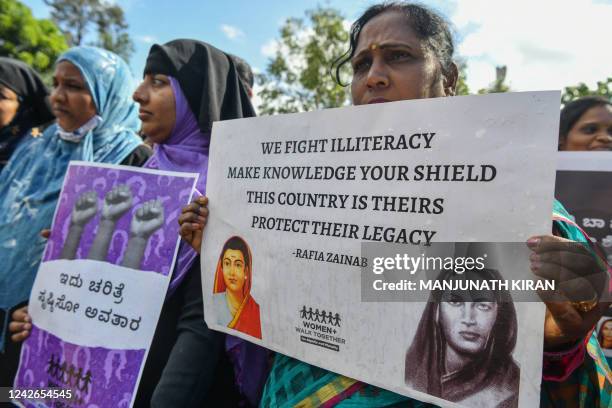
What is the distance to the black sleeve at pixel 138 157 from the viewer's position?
6.61ft

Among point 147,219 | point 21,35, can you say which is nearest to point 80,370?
point 147,219

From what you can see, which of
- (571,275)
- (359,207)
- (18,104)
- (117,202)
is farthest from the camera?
(18,104)

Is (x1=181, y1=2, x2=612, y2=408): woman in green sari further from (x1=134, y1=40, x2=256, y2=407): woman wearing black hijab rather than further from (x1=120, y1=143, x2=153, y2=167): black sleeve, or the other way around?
(x1=120, y1=143, x2=153, y2=167): black sleeve

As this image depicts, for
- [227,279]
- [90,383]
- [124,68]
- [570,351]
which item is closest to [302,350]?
[227,279]

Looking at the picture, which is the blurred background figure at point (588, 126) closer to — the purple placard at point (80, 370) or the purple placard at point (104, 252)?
the purple placard at point (104, 252)

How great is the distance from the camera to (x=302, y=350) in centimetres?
100

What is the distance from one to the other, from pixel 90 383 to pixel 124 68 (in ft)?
5.61

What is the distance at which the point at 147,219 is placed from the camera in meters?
1.41

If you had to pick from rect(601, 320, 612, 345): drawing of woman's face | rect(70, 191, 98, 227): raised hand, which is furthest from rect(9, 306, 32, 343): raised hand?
rect(601, 320, 612, 345): drawing of woman's face

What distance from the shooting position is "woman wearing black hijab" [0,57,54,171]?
2.51 meters

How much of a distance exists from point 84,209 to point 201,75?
69 cm

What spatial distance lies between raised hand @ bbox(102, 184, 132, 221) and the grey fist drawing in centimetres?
7

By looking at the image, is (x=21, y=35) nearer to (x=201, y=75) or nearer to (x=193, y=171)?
(x=201, y=75)

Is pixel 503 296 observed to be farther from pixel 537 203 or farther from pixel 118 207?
pixel 118 207
